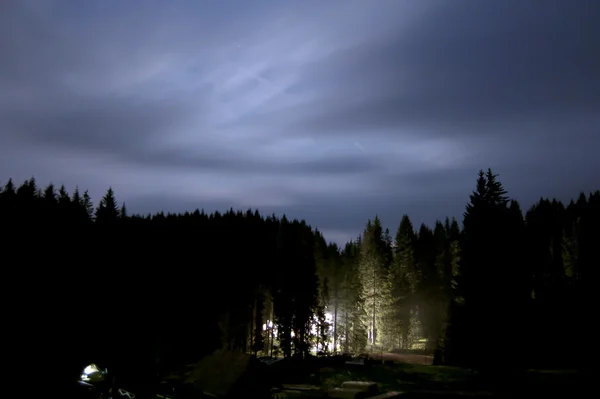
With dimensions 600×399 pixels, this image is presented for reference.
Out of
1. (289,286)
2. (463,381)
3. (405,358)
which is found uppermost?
(289,286)

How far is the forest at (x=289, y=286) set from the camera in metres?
40.9

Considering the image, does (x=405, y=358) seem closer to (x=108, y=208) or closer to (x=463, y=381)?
(x=463, y=381)

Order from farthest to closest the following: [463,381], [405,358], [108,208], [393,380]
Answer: [108,208] < [405,358] < [393,380] < [463,381]

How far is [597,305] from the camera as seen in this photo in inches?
2281

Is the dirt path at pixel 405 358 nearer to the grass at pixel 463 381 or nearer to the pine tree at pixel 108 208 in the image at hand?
the grass at pixel 463 381

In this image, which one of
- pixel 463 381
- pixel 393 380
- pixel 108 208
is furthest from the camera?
pixel 108 208

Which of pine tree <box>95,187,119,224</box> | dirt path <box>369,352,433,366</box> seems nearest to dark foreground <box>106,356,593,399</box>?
dirt path <box>369,352,433,366</box>

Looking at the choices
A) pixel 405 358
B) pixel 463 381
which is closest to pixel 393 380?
pixel 463 381

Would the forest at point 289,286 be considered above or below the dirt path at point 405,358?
above

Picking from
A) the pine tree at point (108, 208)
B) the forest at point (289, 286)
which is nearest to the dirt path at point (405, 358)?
the forest at point (289, 286)

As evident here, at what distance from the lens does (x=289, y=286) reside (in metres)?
75.9

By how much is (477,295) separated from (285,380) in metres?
21.9

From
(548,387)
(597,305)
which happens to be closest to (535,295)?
(597,305)

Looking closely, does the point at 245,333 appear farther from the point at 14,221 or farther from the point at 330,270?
the point at 14,221
